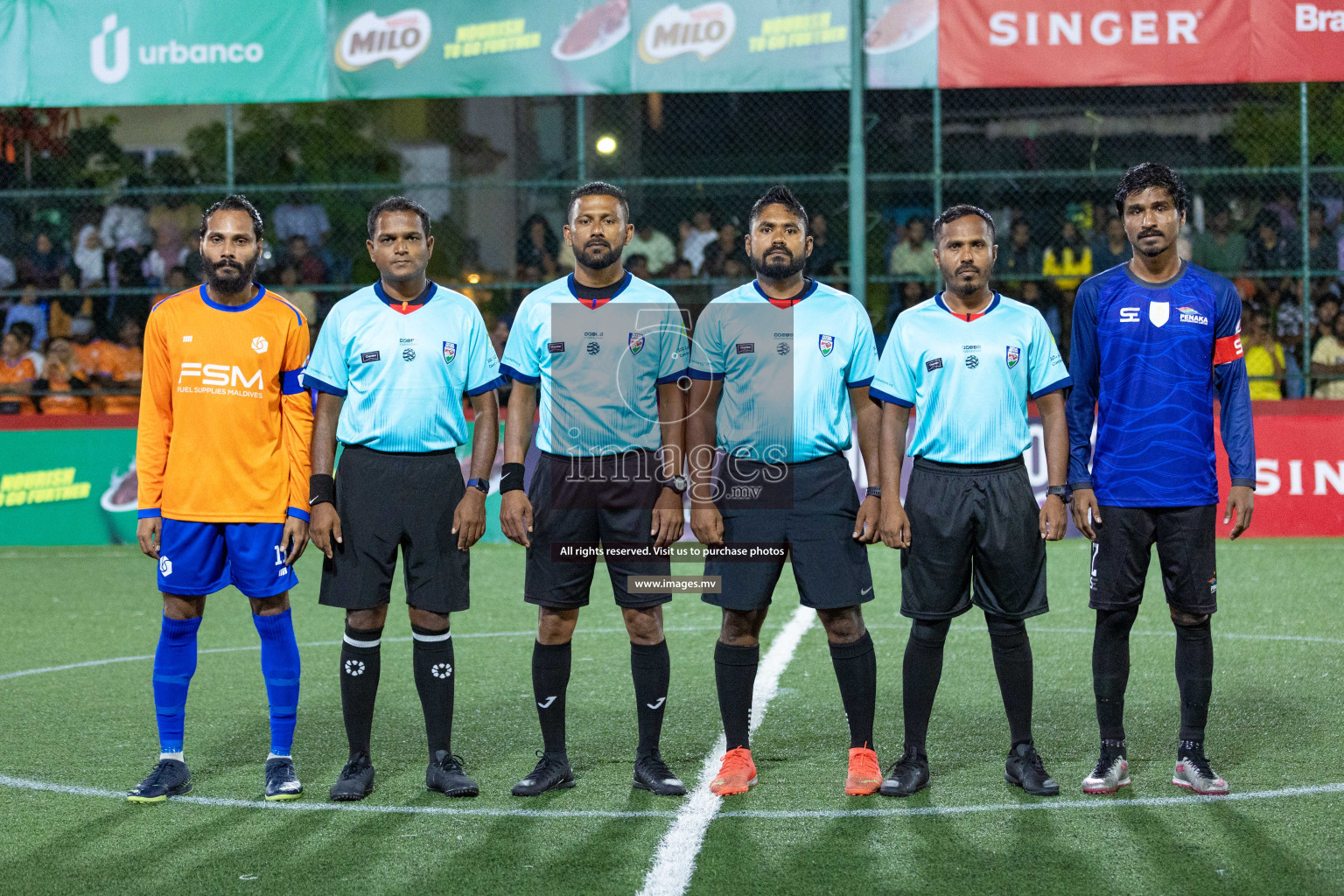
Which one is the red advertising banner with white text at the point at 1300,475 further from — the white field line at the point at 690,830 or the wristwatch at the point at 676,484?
the wristwatch at the point at 676,484

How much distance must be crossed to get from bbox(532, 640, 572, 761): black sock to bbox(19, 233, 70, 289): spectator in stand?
1126 cm

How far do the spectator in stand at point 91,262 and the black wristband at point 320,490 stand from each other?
1078cm

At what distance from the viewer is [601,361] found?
17.3ft

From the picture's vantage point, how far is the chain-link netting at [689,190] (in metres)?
13.8

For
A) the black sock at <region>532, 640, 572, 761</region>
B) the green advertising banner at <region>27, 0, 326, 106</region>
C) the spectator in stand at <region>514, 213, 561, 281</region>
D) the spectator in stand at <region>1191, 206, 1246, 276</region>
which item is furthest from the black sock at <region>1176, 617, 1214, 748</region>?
the green advertising banner at <region>27, 0, 326, 106</region>

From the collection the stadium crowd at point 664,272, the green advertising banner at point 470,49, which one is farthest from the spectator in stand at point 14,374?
the green advertising banner at point 470,49

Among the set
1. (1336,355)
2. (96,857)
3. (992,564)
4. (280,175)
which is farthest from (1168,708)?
(280,175)

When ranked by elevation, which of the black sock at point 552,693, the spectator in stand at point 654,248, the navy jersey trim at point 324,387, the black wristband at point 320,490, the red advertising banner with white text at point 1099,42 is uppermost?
the red advertising banner with white text at point 1099,42

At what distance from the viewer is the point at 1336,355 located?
13297 millimetres

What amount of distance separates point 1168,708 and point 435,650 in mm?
3274

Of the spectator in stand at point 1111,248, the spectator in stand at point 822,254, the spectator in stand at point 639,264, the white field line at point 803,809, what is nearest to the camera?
the white field line at point 803,809

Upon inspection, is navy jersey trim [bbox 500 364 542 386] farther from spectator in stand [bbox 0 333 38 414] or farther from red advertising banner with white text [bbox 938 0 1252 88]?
spectator in stand [bbox 0 333 38 414]

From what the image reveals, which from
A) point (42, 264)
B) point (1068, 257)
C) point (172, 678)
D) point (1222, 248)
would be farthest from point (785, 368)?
point (42, 264)

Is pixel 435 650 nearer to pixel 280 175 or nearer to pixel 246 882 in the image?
pixel 246 882
